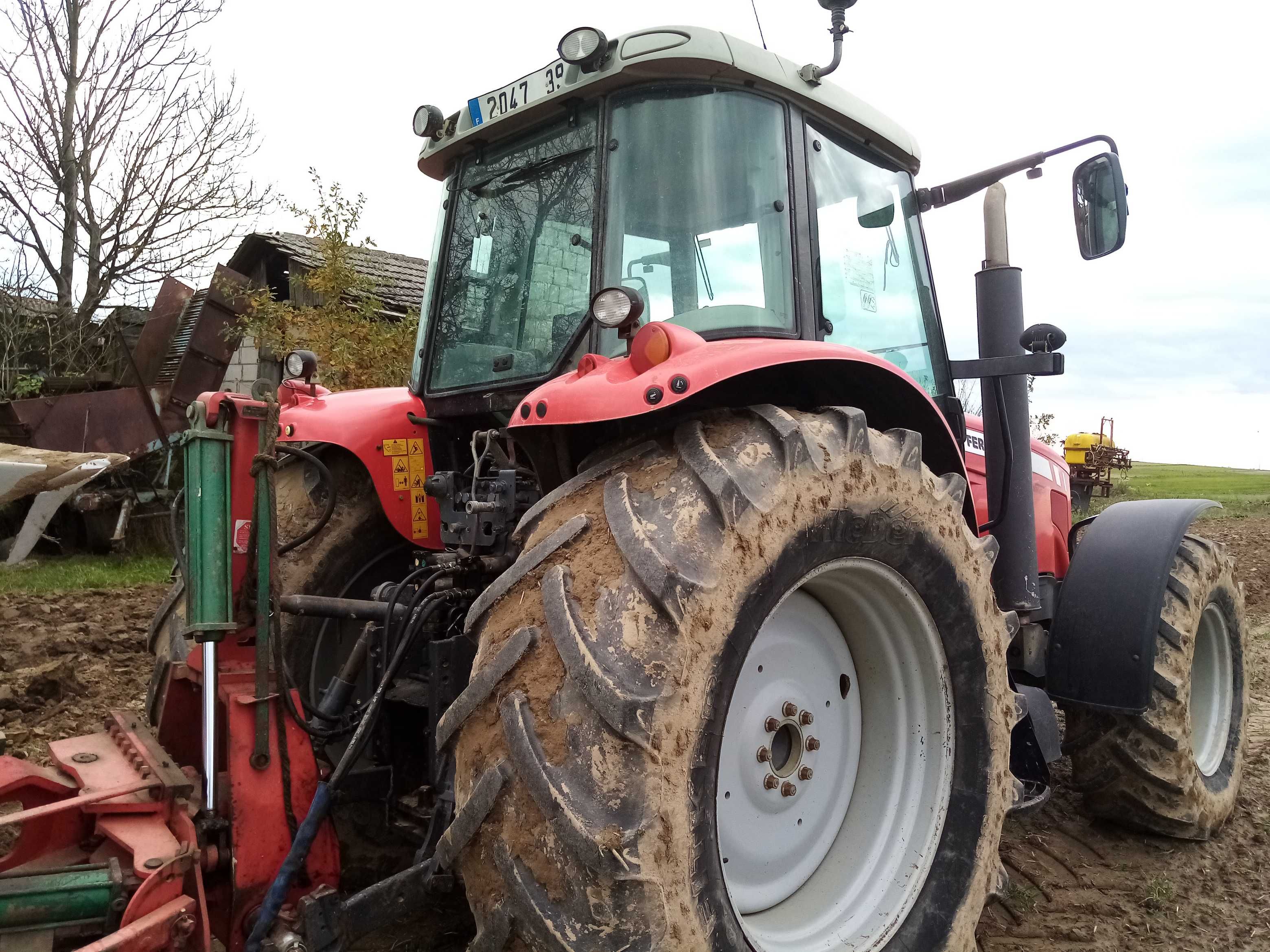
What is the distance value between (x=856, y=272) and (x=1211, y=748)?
7.96ft

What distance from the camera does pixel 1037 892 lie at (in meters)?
2.99

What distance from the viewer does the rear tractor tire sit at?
10.8ft

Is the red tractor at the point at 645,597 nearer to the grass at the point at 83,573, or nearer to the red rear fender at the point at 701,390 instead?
the red rear fender at the point at 701,390

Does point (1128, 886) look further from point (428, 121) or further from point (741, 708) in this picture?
point (428, 121)

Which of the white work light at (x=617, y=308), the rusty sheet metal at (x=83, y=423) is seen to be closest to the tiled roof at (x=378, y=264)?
the rusty sheet metal at (x=83, y=423)

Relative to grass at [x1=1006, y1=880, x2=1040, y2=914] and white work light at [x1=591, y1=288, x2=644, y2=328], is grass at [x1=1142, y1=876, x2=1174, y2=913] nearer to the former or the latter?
grass at [x1=1006, y1=880, x2=1040, y2=914]

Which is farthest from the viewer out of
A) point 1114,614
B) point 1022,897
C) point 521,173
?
point 1114,614

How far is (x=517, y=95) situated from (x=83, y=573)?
8.49 meters

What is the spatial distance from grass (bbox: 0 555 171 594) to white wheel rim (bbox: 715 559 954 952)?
705 centimetres

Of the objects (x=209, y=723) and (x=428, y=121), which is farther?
(x=428, y=121)

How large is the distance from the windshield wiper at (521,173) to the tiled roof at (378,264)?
24.8 ft

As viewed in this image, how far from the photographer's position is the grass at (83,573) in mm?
8516

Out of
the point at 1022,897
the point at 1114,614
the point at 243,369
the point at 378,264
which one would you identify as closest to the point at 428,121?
the point at 1114,614

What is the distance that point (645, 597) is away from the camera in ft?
5.43
